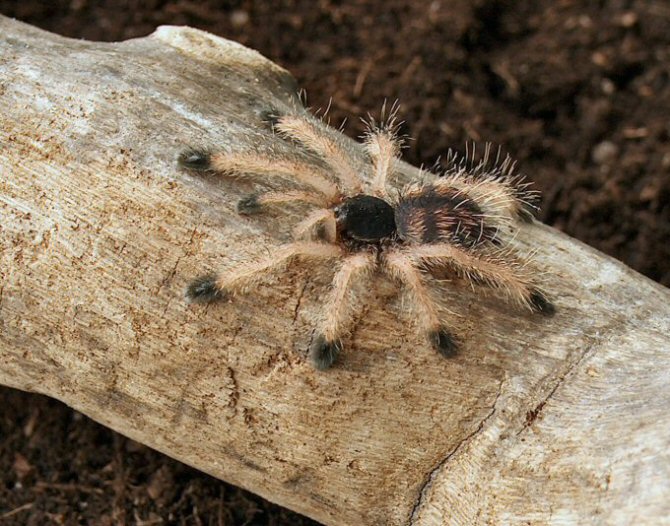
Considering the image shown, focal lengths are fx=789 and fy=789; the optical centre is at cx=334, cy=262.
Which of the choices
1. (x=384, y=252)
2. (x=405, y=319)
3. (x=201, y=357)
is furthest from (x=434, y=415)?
(x=201, y=357)

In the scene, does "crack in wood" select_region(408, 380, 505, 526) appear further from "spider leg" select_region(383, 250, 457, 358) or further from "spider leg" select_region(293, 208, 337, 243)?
"spider leg" select_region(293, 208, 337, 243)

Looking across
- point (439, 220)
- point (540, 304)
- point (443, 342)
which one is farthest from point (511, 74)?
point (443, 342)

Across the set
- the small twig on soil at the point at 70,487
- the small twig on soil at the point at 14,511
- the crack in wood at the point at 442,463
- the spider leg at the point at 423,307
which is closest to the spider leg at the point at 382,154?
the spider leg at the point at 423,307

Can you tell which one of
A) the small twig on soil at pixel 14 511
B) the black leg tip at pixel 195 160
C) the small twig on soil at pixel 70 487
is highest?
the black leg tip at pixel 195 160

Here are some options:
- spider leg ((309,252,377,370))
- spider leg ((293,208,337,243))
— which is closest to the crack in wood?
spider leg ((309,252,377,370))

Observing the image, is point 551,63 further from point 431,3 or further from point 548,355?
point 548,355

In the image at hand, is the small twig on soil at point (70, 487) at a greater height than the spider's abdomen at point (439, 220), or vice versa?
the spider's abdomen at point (439, 220)

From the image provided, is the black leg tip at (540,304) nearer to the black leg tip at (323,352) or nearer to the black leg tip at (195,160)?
the black leg tip at (323,352)
